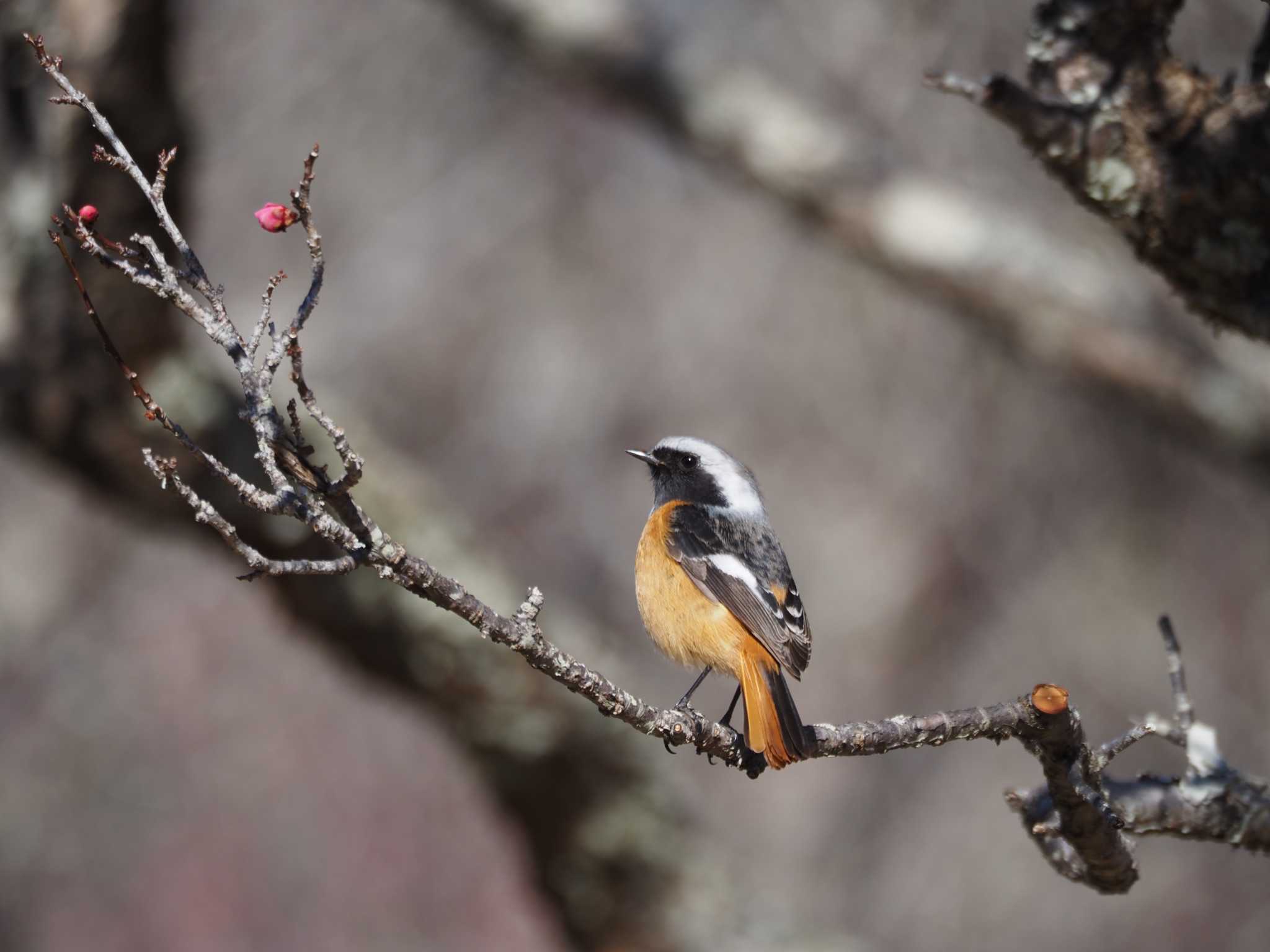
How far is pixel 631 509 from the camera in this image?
9.09 meters

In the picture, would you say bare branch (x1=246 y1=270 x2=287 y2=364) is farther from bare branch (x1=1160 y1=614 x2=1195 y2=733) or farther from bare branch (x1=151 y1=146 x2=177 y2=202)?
bare branch (x1=1160 y1=614 x2=1195 y2=733)

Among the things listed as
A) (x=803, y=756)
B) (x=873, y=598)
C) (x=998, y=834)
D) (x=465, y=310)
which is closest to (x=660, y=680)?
(x=873, y=598)

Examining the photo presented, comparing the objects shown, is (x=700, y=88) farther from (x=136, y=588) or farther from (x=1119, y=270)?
(x=136, y=588)

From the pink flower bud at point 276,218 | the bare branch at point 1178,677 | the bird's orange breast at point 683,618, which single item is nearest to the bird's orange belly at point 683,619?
the bird's orange breast at point 683,618

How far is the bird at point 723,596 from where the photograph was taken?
302 centimetres

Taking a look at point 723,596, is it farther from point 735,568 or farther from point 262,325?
point 262,325

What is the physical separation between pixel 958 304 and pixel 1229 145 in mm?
2444

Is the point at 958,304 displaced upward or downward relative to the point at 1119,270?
downward

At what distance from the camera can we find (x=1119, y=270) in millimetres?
5086

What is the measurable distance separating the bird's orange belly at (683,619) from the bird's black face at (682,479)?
309mm

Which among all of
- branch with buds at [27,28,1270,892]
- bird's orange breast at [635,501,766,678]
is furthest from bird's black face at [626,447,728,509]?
branch with buds at [27,28,1270,892]

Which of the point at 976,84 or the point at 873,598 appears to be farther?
the point at 873,598

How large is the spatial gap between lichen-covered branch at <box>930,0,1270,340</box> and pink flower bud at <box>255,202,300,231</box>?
1.33 m

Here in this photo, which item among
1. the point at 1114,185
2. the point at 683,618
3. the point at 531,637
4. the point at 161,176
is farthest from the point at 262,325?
the point at 683,618
